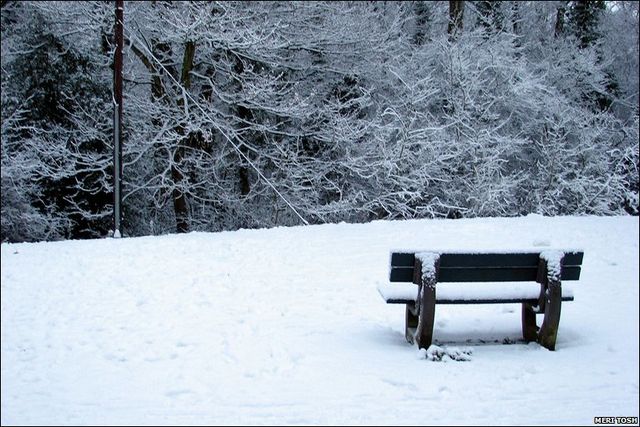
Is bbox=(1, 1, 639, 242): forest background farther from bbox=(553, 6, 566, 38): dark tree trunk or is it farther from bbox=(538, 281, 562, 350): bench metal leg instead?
bbox=(538, 281, 562, 350): bench metal leg

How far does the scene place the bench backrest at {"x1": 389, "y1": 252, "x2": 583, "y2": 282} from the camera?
4.83 metres

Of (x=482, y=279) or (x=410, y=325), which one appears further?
(x=410, y=325)

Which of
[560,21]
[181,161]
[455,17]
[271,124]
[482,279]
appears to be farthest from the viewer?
[560,21]

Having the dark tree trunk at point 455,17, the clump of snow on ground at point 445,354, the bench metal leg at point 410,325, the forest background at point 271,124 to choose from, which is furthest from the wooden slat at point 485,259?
the dark tree trunk at point 455,17

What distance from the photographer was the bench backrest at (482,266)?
483 cm

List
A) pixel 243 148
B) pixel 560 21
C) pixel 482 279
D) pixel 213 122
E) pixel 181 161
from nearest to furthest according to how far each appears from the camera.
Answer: pixel 482 279 < pixel 213 122 < pixel 181 161 < pixel 243 148 < pixel 560 21

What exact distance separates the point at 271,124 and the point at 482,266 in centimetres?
1288

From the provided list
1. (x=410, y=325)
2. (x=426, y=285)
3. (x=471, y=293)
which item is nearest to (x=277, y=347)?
(x=410, y=325)

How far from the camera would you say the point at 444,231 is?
33.4ft

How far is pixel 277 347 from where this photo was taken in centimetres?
503

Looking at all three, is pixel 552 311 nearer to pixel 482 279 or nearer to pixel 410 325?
pixel 482 279

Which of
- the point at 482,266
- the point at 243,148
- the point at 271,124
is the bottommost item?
the point at 482,266

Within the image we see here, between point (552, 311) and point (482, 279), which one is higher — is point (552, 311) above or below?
below

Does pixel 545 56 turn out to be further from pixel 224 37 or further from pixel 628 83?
pixel 224 37
